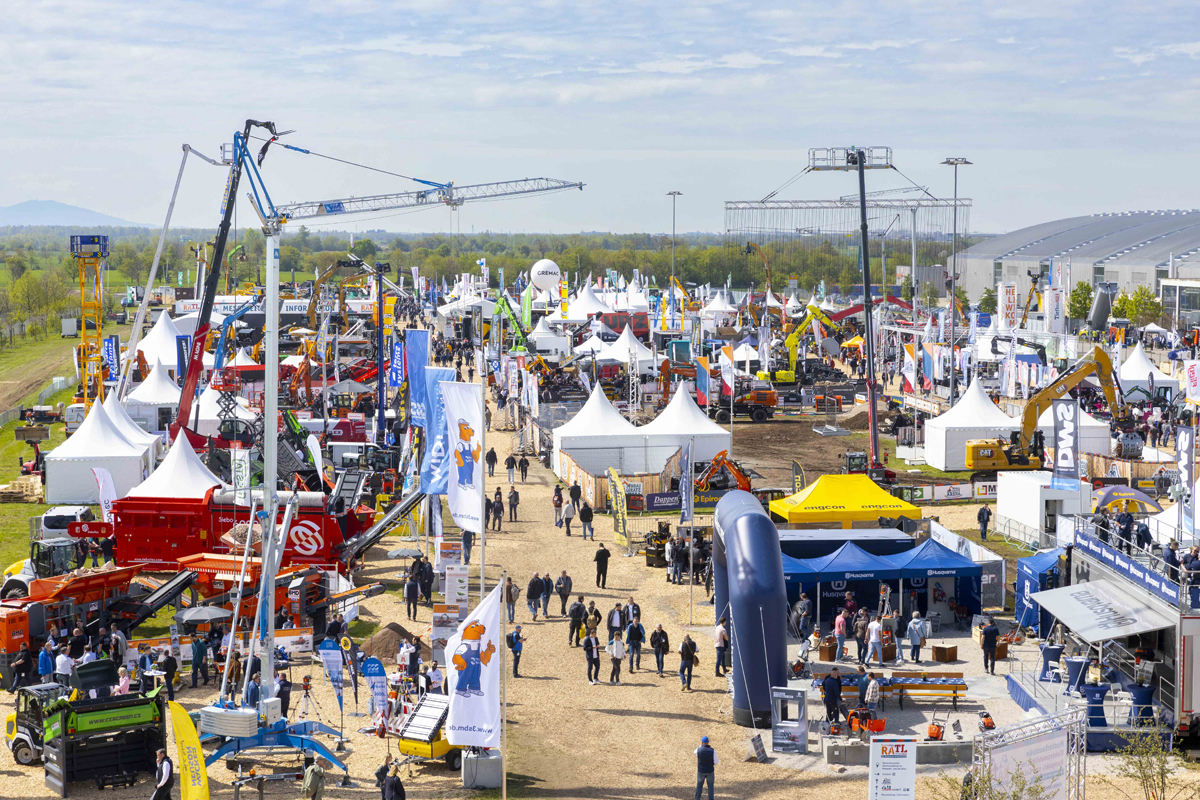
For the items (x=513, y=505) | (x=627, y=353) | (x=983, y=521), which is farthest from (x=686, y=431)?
(x=627, y=353)

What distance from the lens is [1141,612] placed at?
62.1 feet

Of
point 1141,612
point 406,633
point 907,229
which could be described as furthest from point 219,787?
point 907,229

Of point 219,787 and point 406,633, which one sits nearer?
point 219,787

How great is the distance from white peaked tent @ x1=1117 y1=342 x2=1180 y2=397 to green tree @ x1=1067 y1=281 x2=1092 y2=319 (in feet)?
136

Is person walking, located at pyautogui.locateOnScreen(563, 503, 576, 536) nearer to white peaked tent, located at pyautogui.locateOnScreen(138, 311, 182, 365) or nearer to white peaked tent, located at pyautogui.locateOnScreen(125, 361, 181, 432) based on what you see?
white peaked tent, located at pyautogui.locateOnScreen(125, 361, 181, 432)

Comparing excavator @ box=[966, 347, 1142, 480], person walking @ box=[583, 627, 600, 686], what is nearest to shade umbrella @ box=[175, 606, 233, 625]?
person walking @ box=[583, 627, 600, 686]

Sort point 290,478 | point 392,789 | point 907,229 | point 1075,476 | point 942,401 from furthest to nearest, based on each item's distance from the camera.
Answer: point 907,229
point 942,401
point 290,478
point 1075,476
point 392,789

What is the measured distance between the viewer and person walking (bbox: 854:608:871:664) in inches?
852

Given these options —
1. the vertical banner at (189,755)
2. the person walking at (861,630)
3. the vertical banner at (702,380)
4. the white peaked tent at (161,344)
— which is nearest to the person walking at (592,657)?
the person walking at (861,630)

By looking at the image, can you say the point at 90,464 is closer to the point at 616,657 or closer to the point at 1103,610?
the point at 616,657

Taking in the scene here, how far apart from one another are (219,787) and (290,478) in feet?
52.8

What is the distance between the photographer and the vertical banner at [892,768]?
45.8 ft

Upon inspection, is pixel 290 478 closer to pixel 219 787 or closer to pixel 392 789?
pixel 219 787

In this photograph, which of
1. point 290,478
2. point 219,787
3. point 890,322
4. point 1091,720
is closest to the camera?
point 219,787
